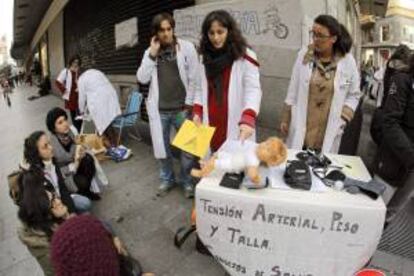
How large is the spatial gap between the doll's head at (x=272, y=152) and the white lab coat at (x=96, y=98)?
14.6 feet

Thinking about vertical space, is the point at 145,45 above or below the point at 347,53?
above

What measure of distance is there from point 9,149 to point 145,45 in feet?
10.9

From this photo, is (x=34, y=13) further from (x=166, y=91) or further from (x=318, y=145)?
(x=318, y=145)

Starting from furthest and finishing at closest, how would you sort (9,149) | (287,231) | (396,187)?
1. (9,149)
2. (396,187)
3. (287,231)

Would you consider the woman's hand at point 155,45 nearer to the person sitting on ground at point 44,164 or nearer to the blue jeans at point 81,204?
the person sitting on ground at point 44,164

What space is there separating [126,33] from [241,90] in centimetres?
679

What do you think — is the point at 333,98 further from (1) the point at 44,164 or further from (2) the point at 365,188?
(1) the point at 44,164

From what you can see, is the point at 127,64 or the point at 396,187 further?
the point at 127,64

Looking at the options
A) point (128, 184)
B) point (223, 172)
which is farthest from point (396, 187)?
point (128, 184)

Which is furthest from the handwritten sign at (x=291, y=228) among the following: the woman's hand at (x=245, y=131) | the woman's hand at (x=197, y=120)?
the woman's hand at (x=197, y=120)

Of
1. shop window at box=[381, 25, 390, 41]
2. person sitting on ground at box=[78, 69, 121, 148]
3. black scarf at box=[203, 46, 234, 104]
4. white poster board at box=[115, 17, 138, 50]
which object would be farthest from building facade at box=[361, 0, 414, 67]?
black scarf at box=[203, 46, 234, 104]

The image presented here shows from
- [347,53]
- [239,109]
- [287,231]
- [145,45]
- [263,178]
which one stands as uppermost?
[145,45]

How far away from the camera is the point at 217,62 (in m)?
2.80

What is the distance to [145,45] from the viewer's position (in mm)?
8180
